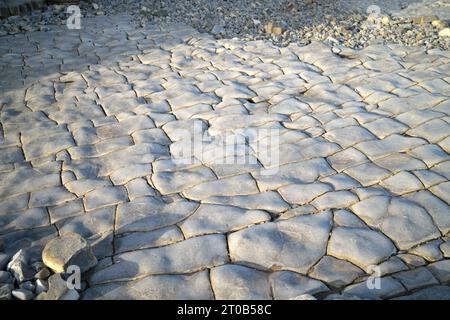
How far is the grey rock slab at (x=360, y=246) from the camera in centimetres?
244

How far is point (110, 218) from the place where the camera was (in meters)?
2.90

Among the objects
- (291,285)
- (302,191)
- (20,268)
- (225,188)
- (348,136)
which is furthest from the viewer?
(348,136)

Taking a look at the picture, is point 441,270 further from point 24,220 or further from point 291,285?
point 24,220

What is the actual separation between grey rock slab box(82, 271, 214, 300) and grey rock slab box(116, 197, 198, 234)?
0.51 metres

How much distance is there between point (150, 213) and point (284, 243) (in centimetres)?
105

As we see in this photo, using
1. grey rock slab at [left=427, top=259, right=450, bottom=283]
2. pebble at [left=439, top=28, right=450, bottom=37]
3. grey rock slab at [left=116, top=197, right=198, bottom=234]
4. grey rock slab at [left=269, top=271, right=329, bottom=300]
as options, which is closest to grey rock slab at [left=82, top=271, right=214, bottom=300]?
grey rock slab at [left=269, top=271, right=329, bottom=300]

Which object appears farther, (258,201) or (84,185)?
(84,185)

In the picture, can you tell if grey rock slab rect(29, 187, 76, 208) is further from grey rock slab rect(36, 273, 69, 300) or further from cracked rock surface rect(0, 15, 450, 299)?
grey rock slab rect(36, 273, 69, 300)

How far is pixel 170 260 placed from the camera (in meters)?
2.50

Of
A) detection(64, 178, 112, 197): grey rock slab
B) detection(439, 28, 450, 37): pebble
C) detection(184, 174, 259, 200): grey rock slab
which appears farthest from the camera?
detection(439, 28, 450, 37): pebble

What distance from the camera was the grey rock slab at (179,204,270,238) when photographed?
2.73m

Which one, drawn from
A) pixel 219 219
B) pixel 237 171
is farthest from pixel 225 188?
pixel 219 219

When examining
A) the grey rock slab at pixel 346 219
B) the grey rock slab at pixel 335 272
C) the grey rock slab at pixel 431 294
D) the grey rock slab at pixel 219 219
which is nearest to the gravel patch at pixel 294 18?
the grey rock slab at pixel 346 219

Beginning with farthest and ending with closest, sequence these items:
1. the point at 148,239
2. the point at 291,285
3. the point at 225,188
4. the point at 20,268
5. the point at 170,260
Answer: the point at 225,188 → the point at 148,239 → the point at 170,260 → the point at 20,268 → the point at 291,285
